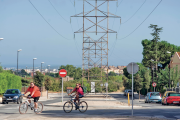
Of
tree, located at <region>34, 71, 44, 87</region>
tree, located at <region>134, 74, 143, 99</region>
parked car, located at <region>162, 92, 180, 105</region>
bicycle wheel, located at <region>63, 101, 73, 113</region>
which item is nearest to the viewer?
bicycle wheel, located at <region>63, 101, 73, 113</region>

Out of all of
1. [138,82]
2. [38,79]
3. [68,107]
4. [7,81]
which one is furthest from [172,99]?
[38,79]

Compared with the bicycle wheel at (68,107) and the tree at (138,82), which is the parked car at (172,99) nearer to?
the bicycle wheel at (68,107)

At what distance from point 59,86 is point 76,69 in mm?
77267

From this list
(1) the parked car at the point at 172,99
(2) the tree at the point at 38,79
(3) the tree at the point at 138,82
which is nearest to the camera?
(1) the parked car at the point at 172,99

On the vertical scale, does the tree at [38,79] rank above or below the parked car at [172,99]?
→ above

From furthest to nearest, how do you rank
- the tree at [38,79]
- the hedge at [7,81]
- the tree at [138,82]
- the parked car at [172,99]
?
the tree at [138,82]
the tree at [38,79]
the hedge at [7,81]
the parked car at [172,99]

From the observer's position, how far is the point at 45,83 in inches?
2451

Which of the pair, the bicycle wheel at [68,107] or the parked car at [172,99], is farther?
the parked car at [172,99]

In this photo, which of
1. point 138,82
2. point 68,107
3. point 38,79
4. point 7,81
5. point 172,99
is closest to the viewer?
point 68,107

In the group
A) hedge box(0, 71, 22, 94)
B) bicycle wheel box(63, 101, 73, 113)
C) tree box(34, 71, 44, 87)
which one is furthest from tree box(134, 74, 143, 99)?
bicycle wheel box(63, 101, 73, 113)

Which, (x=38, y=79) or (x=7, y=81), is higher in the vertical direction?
(x=38, y=79)

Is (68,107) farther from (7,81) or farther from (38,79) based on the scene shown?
(38,79)

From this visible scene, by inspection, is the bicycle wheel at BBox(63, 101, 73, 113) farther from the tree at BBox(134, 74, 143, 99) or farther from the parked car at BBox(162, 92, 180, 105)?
the tree at BBox(134, 74, 143, 99)

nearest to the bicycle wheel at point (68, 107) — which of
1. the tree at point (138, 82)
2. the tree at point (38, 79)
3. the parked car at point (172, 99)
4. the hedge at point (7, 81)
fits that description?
the parked car at point (172, 99)
